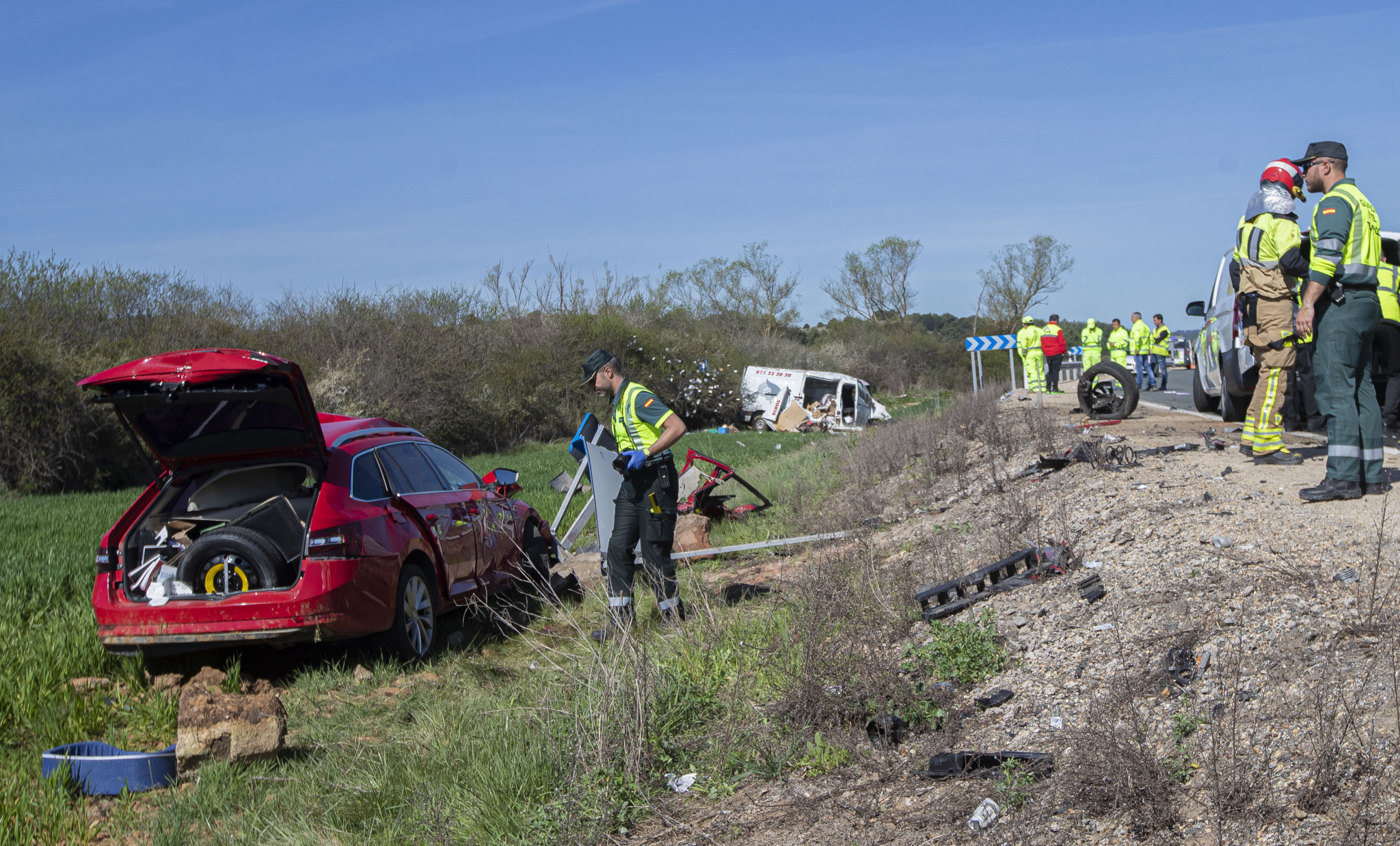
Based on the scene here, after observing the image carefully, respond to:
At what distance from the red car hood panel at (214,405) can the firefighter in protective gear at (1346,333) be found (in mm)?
6269

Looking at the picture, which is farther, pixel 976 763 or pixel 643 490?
pixel 643 490

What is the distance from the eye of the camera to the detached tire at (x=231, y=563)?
594 centimetres

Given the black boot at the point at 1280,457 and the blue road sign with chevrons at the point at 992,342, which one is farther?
the blue road sign with chevrons at the point at 992,342

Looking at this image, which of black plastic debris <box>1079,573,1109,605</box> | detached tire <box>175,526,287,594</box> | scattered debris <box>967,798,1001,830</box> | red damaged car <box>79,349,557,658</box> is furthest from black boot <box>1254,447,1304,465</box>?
detached tire <box>175,526,287,594</box>

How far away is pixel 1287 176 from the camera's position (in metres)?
8.17

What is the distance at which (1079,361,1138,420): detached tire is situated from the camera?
14.0 meters

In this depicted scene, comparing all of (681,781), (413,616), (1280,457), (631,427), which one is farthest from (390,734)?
(1280,457)

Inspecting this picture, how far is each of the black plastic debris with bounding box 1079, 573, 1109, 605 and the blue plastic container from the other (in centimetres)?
450

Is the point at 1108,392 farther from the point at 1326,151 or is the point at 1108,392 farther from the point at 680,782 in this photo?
the point at 680,782

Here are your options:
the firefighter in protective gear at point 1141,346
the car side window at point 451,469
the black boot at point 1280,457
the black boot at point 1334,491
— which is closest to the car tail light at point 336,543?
the car side window at point 451,469

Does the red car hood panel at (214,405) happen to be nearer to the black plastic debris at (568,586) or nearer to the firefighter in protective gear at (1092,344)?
the black plastic debris at (568,586)

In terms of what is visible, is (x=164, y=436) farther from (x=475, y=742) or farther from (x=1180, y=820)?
(x=1180, y=820)

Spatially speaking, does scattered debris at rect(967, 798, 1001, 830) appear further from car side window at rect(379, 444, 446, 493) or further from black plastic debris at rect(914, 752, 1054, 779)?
car side window at rect(379, 444, 446, 493)

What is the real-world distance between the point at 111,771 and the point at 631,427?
11.8ft
